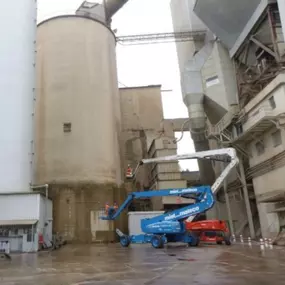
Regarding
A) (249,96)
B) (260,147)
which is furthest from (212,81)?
(260,147)

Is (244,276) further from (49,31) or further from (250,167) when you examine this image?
(49,31)

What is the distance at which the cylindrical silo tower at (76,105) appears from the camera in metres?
28.1

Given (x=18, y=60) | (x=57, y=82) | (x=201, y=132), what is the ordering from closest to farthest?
1. (x=18, y=60)
2. (x=201, y=132)
3. (x=57, y=82)

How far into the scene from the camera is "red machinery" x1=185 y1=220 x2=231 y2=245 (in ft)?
62.6

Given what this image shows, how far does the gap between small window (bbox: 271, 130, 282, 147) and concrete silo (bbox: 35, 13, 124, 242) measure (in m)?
13.5

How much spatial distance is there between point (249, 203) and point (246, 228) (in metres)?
2.61

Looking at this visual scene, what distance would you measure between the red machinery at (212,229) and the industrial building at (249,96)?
10.1 ft

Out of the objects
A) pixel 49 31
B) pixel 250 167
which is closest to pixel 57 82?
pixel 49 31

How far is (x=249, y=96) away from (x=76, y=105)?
14.8 m

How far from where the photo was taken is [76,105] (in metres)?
29.5

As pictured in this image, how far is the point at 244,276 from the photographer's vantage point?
22.8ft

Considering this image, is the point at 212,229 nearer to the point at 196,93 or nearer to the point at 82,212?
the point at 82,212

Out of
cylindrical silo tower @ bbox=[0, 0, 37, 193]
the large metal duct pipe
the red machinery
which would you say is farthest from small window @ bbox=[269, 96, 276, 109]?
cylindrical silo tower @ bbox=[0, 0, 37, 193]

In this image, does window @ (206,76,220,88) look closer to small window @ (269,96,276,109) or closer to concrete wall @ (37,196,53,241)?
small window @ (269,96,276,109)
